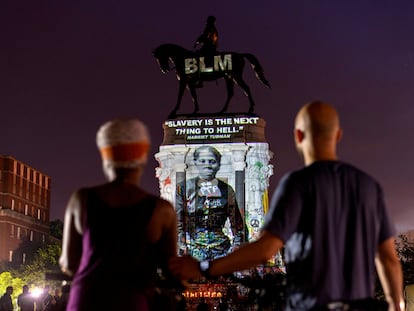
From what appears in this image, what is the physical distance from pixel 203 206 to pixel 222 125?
4170 mm

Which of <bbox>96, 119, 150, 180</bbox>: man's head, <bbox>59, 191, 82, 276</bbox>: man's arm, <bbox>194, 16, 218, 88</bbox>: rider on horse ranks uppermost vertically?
<bbox>194, 16, 218, 88</bbox>: rider on horse

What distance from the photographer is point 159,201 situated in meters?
4.22

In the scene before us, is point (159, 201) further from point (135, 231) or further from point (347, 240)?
point (347, 240)

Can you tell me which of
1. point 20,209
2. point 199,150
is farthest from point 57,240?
point 199,150

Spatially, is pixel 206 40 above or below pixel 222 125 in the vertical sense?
above

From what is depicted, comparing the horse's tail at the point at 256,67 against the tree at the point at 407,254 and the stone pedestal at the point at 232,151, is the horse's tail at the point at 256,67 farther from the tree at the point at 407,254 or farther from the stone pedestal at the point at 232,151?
the tree at the point at 407,254

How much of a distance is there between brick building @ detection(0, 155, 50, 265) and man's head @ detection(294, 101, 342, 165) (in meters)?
85.0

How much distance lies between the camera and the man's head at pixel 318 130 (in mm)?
4445

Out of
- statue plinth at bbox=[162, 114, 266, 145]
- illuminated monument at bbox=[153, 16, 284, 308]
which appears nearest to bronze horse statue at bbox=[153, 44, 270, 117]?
illuminated monument at bbox=[153, 16, 284, 308]

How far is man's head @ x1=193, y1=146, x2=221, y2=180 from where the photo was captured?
3747cm

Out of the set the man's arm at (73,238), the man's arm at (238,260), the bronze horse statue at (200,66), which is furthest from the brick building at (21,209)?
the man's arm at (238,260)

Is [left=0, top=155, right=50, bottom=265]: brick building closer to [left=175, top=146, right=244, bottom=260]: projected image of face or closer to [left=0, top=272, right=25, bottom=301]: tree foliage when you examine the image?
[left=0, top=272, right=25, bottom=301]: tree foliage

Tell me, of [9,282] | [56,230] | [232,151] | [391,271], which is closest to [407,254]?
[232,151]

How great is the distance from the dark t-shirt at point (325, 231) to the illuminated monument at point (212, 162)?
3100cm
